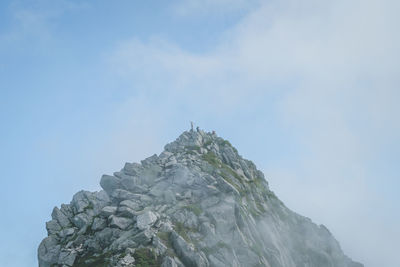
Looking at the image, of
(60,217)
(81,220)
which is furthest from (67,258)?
(60,217)

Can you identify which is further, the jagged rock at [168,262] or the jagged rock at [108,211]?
the jagged rock at [108,211]

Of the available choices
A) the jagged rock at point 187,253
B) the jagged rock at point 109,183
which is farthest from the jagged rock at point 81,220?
the jagged rock at point 187,253

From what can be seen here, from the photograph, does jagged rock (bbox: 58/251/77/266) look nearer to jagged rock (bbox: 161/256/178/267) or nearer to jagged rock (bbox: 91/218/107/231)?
jagged rock (bbox: 91/218/107/231)

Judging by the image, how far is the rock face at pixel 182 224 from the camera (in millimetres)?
61375

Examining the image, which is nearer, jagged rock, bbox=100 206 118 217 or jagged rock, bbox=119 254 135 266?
jagged rock, bbox=119 254 135 266

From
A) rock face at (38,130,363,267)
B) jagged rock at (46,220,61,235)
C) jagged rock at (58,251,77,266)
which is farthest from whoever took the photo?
jagged rock at (46,220,61,235)

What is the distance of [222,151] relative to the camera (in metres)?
105

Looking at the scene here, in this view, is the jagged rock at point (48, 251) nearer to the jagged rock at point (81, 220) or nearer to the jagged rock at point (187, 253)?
the jagged rock at point (81, 220)

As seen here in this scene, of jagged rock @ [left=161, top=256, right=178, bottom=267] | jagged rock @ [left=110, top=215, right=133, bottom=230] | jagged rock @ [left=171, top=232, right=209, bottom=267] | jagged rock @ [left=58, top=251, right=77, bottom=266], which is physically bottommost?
jagged rock @ [left=58, top=251, right=77, bottom=266]

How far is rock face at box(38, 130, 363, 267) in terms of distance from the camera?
61.4m

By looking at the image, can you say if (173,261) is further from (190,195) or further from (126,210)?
(190,195)

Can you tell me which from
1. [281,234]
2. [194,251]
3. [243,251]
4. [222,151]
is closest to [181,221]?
[194,251]

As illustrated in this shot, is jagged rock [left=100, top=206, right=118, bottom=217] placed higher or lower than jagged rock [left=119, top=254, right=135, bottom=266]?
higher

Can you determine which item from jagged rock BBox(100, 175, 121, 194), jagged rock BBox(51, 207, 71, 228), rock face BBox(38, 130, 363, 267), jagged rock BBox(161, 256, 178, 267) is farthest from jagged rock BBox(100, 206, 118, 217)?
jagged rock BBox(161, 256, 178, 267)
